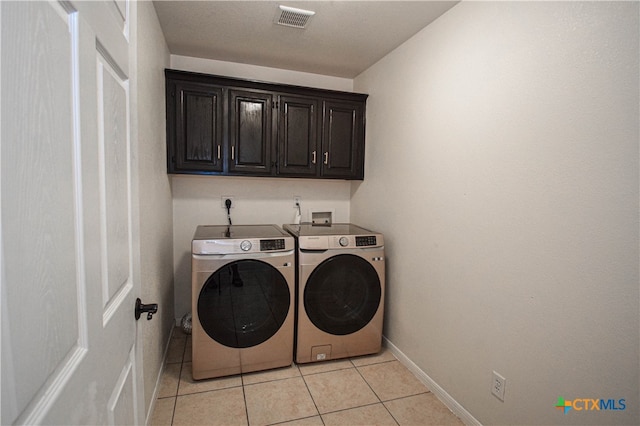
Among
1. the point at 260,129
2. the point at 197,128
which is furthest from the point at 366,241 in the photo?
the point at 197,128

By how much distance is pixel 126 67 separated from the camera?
917 millimetres

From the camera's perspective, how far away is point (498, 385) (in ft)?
4.94

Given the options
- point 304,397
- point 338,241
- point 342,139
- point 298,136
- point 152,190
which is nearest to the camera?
point 152,190

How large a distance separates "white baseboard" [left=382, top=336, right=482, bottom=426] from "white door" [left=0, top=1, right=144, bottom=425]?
1.73 meters

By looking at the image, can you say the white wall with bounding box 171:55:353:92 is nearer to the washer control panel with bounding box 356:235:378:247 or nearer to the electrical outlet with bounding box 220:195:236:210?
the electrical outlet with bounding box 220:195:236:210

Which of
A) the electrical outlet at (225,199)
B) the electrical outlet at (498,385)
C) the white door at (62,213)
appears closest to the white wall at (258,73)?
the electrical outlet at (225,199)

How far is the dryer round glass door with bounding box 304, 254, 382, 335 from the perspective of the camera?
2.19 metres

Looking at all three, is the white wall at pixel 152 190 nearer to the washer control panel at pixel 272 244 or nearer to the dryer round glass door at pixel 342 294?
the washer control panel at pixel 272 244

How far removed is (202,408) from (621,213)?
221 cm

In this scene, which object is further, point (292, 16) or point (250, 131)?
point (250, 131)

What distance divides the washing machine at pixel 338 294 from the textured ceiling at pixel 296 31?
1.44 metres

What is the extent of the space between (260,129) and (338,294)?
1.47 meters

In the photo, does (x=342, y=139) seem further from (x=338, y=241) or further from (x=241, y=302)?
(x=241, y=302)

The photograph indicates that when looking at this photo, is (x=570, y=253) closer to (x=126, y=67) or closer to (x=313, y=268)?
(x=313, y=268)
